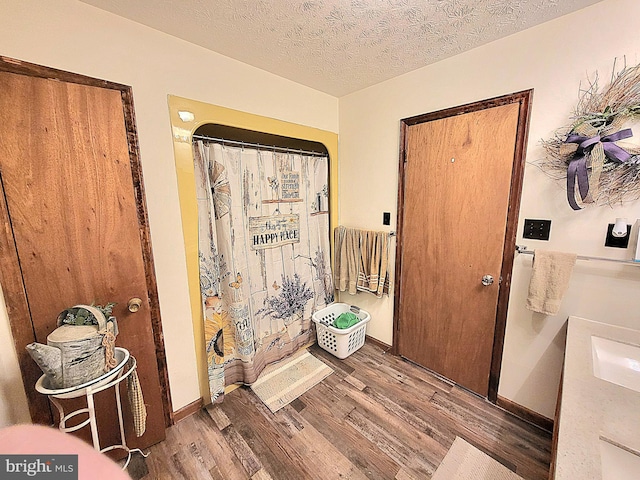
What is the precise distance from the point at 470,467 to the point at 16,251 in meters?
2.42

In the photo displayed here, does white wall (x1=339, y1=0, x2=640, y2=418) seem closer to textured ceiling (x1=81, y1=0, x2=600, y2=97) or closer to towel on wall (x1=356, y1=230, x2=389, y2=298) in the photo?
textured ceiling (x1=81, y1=0, x2=600, y2=97)

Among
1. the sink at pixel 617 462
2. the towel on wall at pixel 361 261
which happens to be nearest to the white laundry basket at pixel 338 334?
the towel on wall at pixel 361 261

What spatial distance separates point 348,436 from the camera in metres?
1.60

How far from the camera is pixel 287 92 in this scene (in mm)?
2020

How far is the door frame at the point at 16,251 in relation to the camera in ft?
3.53

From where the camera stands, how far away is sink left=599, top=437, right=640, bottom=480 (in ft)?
2.24

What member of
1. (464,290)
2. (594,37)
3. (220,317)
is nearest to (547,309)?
(464,290)

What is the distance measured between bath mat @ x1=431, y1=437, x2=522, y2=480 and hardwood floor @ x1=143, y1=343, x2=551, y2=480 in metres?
0.04

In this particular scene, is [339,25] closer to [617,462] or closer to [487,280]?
[487,280]

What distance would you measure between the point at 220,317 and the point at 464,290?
5.67ft

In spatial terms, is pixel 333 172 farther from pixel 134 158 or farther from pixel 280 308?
pixel 134 158

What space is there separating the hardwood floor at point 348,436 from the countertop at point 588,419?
819 millimetres

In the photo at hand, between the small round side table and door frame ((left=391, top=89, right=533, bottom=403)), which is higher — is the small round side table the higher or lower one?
the lower one

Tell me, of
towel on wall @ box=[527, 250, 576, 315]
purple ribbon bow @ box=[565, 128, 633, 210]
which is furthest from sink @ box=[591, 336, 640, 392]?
purple ribbon bow @ box=[565, 128, 633, 210]
